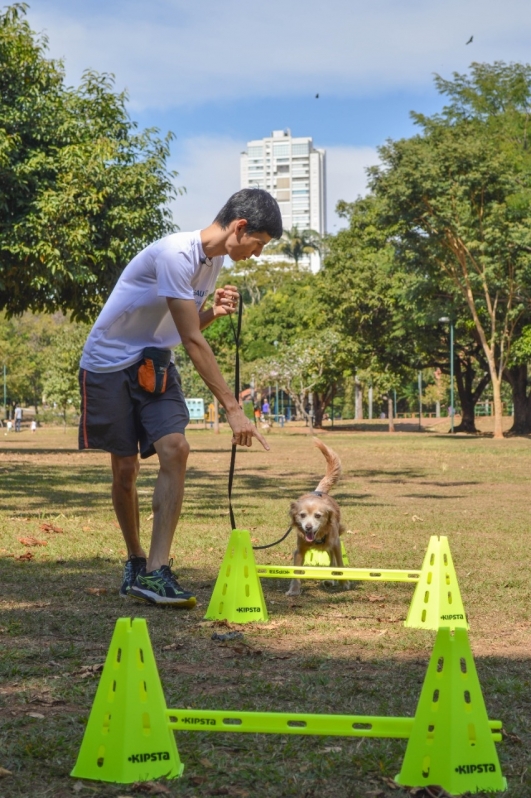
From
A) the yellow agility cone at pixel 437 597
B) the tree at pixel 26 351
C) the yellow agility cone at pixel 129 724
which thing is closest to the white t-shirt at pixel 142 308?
the yellow agility cone at pixel 437 597

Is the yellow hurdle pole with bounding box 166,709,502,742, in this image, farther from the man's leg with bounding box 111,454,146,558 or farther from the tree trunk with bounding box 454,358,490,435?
the tree trunk with bounding box 454,358,490,435

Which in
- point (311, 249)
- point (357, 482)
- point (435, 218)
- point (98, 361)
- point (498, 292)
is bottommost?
point (357, 482)

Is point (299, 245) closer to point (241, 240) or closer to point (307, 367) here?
point (307, 367)

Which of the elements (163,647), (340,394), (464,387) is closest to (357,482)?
(163,647)

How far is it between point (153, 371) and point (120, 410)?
0.96ft

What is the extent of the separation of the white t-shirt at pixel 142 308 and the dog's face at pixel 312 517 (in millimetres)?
1610

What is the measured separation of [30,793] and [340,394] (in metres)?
84.3

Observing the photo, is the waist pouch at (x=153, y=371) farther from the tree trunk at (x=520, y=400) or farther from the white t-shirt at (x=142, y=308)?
the tree trunk at (x=520, y=400)

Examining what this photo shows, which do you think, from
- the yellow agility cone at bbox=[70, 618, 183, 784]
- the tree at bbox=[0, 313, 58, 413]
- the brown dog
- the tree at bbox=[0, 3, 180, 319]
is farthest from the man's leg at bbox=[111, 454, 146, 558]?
the tree at bbox=[0, 313, 58, 413]

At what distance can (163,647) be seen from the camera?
4.52 meters

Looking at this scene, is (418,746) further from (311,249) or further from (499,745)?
(311,249)

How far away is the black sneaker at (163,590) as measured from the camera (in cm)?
533

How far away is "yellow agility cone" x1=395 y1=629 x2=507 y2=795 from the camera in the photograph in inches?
111

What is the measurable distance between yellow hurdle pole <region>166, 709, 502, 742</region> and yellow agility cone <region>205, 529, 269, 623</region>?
232 centimetres
